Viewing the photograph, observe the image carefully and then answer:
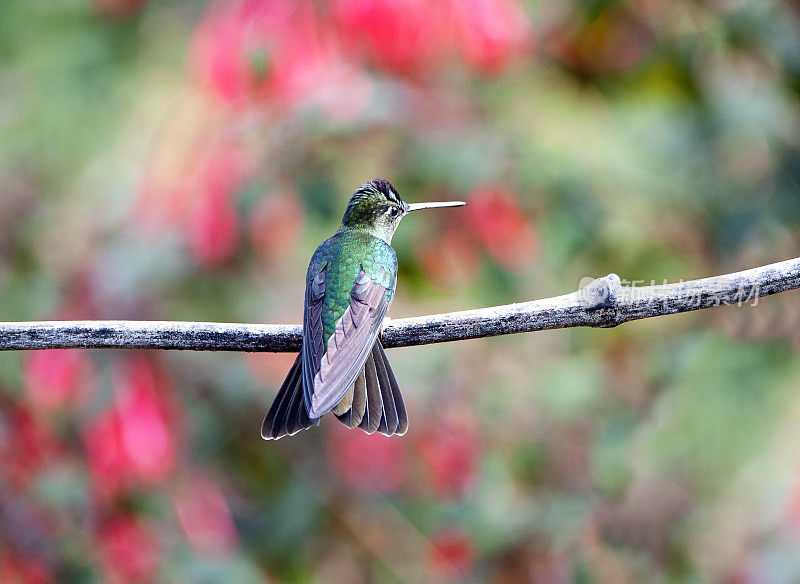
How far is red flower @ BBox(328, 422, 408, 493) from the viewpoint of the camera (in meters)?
4.38

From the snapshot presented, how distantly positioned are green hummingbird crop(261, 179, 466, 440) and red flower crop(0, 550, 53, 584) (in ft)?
5.04

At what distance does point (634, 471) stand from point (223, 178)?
Answer: 195cm

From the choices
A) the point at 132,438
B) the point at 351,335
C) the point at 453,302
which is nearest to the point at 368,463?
the point at 453,302

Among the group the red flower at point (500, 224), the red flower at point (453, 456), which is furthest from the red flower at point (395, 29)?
the red flower at point (453, 456)

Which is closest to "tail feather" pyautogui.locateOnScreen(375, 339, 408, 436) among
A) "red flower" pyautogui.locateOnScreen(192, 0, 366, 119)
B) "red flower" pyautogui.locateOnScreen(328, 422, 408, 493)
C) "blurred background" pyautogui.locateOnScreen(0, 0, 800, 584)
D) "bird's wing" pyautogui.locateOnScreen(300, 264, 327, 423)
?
"bird's wing" pyautogui.locateOnScreen(300, 264, 327, 423)

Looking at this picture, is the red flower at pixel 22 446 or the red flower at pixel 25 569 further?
the red flower at pixel 22 446

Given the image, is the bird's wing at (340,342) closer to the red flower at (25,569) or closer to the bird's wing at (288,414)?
the bird's wing at (288,414)

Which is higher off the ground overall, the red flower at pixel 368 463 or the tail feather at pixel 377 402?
the red flower at pixel 368 463

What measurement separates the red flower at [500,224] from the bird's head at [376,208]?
0.88m

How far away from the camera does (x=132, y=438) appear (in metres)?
3.57

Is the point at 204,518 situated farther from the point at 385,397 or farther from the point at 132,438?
the point at 385,397

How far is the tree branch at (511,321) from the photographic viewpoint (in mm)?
2051

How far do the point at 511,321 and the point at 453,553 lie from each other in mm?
2002

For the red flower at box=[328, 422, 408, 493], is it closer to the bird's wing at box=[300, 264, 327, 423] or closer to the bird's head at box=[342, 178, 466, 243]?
the bird's head at box=[342, 178, 466, 243]
